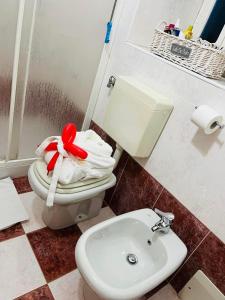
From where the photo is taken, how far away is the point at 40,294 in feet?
3.62

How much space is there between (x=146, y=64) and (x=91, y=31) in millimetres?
399

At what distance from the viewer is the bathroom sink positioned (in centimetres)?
96

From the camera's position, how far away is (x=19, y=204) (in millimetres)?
1453

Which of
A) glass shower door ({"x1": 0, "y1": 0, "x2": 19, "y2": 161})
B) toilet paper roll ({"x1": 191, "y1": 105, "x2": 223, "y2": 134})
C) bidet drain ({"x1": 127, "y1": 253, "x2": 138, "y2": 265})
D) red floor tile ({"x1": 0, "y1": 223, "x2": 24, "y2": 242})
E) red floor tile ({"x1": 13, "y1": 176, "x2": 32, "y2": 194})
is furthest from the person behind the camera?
red floor tile ({"x1": 13, "y1": 176, "x2": 32, "y2": 194})

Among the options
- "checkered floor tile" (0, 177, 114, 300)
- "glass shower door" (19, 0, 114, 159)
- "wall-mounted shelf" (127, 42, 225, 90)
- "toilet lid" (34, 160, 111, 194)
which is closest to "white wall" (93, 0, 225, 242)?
"wall-mounted shelf" (127, 42, 225, 90)

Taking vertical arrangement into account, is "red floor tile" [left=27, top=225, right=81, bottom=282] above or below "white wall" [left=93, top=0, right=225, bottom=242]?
below

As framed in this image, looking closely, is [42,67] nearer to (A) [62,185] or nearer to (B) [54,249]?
(A) [62,185]

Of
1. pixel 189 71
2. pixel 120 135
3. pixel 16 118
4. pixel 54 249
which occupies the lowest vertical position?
pixel 54 249

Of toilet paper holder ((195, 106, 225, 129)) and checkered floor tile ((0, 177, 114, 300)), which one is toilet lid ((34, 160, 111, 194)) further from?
toilet paper holder ((195, 106, 225, 129))

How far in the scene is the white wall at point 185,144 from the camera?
3.34ft

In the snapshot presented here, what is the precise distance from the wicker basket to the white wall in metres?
0.04

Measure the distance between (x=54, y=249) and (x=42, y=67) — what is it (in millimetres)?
1059

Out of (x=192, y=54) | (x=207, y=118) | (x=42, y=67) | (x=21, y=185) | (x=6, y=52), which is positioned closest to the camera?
(x=207, y=118)

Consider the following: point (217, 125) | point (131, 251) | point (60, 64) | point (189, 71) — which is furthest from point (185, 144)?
point (60, 64)
